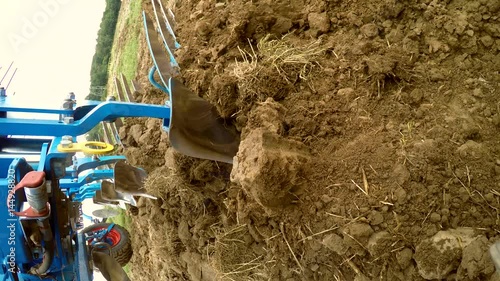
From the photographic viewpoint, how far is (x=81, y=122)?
2318 millimetres

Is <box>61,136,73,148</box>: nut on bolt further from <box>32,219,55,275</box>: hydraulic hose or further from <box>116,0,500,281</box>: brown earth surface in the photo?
<box>116,0,500,281</box>: brown earth surface

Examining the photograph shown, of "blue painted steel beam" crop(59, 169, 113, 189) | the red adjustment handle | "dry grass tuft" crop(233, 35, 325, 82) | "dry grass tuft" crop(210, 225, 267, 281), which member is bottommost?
"dry grass tuft" crop(210, 225, 267, 281)

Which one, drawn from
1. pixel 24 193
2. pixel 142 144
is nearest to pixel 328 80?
pixel 24 193

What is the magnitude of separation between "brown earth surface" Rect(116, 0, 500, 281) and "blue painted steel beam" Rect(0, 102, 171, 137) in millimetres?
411

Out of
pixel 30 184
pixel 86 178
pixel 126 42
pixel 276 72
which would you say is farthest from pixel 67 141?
pixel 126 42

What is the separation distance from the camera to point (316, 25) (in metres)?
2.55

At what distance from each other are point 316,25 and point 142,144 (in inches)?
75.3

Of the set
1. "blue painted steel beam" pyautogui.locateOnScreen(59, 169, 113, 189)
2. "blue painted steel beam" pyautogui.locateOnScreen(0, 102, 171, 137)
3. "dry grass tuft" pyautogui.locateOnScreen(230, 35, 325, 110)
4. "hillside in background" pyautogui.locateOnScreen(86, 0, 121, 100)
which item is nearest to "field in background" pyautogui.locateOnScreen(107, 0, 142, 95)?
"hillside in background" pyautogui.locateOnScreen(86, 0, 121, 100)

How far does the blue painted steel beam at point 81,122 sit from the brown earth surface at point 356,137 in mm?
411

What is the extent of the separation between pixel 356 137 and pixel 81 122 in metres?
1.40

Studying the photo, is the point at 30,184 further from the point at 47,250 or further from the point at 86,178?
the point at 86,178

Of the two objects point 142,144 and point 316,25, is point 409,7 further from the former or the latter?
point 142,144

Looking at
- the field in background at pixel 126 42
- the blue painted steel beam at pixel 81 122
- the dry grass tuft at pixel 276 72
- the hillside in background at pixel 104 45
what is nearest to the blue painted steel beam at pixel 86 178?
the blue painted steel beam at pixel 81 122

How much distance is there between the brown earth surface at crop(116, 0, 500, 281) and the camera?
6.29 ft
